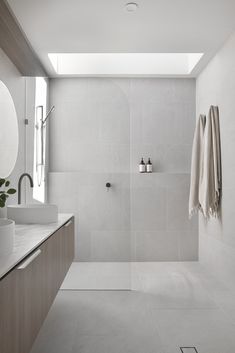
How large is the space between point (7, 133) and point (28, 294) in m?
1.59

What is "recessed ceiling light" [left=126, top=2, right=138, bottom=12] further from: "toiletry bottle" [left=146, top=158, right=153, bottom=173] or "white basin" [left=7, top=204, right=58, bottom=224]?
"toiletry bottle" [left=146, top=158, right=153, bottom=173]

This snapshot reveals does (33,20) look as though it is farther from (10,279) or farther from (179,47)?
(10,279)

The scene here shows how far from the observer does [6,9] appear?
8.41ft

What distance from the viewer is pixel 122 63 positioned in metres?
3.86

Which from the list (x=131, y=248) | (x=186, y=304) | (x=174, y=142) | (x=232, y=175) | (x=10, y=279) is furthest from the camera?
(x=174, y=142)

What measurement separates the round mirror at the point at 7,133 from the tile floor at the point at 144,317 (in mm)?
1151

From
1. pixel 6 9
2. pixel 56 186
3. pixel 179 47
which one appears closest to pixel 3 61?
pixel 6 9

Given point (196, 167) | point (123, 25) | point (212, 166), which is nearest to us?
point (123, 25)

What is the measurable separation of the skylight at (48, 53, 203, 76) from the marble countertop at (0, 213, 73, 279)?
1.77 m

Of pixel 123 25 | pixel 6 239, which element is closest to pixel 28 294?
pixel 6 239

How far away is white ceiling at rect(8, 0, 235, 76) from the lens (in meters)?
2.56

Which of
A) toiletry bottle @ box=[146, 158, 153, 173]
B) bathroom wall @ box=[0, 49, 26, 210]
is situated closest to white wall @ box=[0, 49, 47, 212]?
bathroom wall @ box=[0, 49, 26, 210]

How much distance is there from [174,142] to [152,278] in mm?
1734

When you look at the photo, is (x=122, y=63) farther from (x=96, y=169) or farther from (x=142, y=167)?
(x=96, y=169)
